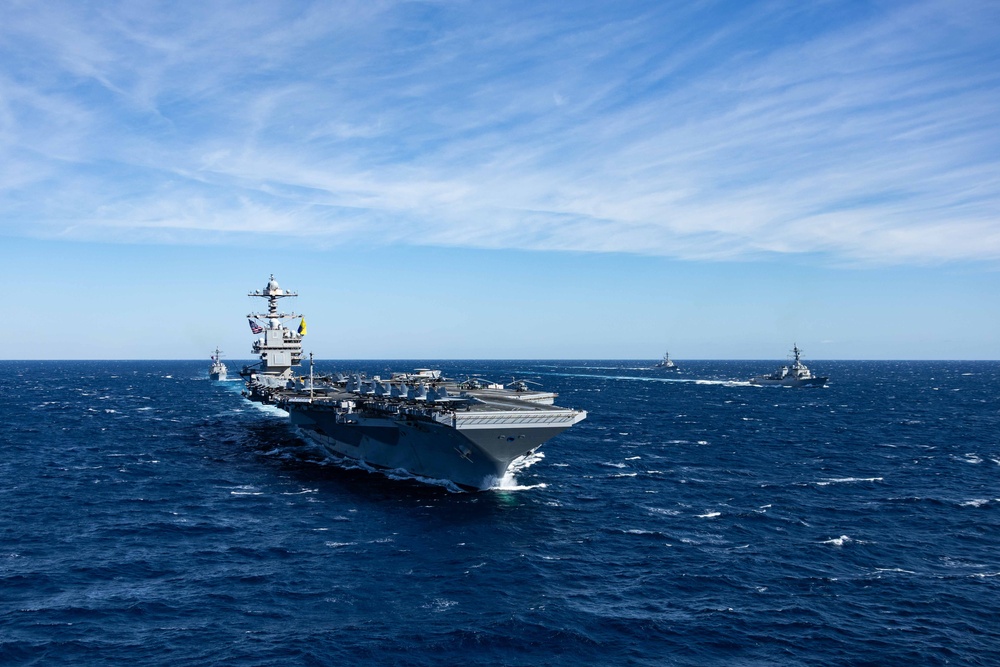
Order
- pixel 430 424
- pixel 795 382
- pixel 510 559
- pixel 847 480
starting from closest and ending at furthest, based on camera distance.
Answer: pixel 510 559 → pixel 430 424 → pixel 847 480 → pixel 795 382

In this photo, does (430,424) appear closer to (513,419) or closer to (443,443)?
(443,443)

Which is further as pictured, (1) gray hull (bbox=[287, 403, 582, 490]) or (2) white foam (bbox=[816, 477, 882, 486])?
(2) white foam (bbox=[816, 477, 882, 486])

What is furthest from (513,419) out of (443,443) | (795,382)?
(795,382)

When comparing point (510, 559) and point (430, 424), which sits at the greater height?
point (430, 424)

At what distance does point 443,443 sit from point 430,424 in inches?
64.2

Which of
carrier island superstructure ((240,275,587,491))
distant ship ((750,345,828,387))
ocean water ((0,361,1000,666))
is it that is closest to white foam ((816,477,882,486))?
ocean water ((0,361,1000,666))

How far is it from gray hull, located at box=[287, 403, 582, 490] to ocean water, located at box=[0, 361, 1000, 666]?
180 cm

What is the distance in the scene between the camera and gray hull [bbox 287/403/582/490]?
40562mm

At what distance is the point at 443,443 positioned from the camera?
43.5 metres

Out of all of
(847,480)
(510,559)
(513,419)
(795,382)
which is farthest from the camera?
(795,382)

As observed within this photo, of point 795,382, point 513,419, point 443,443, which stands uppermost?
point 513,419

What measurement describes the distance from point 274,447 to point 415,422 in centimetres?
2612

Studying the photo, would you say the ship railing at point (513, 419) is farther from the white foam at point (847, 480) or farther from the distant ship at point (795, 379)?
the distant ship at point (795, 379)

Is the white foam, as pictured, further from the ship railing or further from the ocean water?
the ship railing
